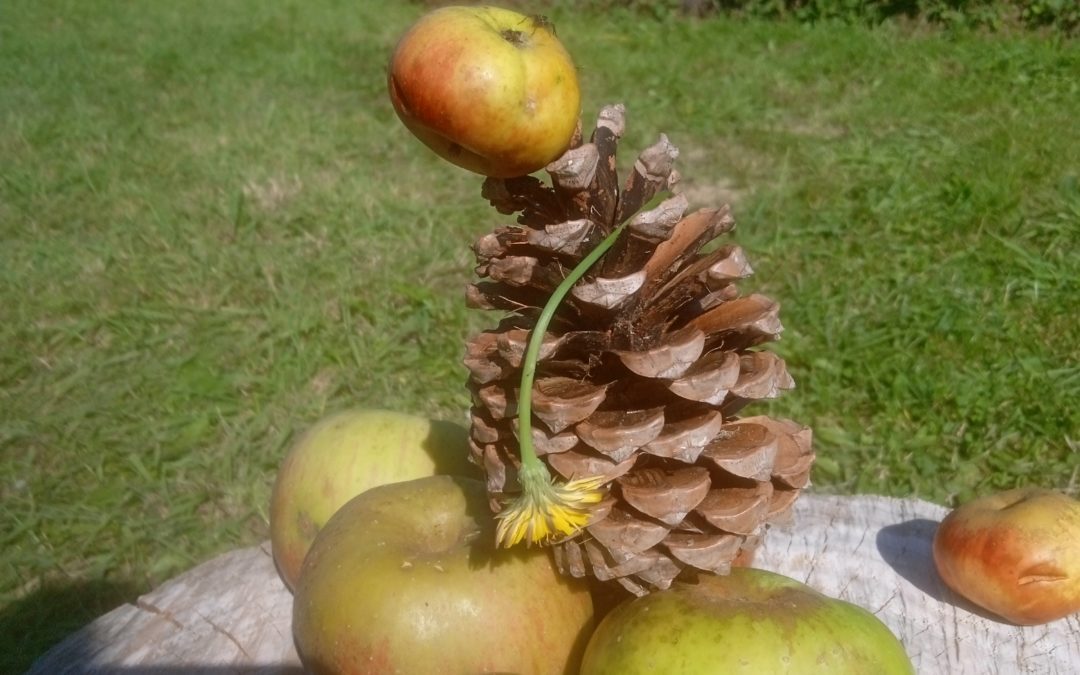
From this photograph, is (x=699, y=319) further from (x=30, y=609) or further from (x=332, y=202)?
(x=332, y=202)

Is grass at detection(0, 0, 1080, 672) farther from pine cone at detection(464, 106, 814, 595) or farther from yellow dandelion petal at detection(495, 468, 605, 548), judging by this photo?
yellow dandelion petal at detection(495, 468, 605, 548)

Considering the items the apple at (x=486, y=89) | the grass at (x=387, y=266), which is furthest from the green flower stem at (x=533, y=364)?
the grass at (x=387, y=266)


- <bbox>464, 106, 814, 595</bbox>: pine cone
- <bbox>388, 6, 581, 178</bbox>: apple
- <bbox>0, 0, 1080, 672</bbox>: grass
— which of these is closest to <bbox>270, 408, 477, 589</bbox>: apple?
<bbox>464, 106, 814, 595</bbox>: pine cone

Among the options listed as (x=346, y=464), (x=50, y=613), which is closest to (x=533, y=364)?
(x=346, y=464)

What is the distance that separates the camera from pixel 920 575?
1.94 meters

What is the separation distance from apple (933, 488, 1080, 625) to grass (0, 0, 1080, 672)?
1198 mm

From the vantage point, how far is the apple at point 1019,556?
165cm

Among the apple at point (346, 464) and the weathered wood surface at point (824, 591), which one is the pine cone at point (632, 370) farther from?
the weathered wood surface at point (824, 591)

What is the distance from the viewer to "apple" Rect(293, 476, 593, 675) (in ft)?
4.51

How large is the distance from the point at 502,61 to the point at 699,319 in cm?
53

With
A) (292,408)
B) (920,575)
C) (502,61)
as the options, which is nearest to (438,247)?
(292,408)

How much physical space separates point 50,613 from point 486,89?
2.52 meters

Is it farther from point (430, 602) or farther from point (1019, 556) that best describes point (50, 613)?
point (1019, 556)

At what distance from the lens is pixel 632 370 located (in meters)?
1.31
